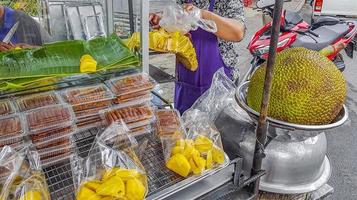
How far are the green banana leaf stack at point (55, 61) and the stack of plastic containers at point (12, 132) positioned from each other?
0.08 metres

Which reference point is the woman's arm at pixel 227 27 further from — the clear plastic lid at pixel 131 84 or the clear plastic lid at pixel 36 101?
the clear plastic lid at pixel 36 101

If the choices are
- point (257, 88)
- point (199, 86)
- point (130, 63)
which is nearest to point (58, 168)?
point (130, 63)

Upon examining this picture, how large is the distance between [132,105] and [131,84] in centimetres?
7

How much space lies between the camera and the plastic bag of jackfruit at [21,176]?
63 centimetres

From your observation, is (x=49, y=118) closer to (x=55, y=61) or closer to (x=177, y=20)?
(x=55, y=61)

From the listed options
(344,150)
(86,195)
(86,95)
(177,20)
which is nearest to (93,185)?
(86,195)

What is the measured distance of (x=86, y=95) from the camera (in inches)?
36.3

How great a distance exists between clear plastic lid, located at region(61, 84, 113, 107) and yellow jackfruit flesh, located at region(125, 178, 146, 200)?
331 millimetres

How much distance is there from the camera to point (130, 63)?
96cm

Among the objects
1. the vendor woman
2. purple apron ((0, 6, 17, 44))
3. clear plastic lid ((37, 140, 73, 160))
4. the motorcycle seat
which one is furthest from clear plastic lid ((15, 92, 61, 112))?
the motorcycle seat

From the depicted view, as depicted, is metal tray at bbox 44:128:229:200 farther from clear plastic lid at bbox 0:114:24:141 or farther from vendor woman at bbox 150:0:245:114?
vendor woman at bbox 150:0:245:114

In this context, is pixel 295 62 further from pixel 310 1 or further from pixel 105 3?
pixel 310 1

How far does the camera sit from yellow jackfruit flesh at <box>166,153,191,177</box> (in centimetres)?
73

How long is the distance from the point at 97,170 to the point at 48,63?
1.29 feet
